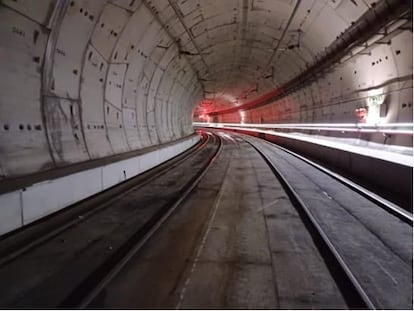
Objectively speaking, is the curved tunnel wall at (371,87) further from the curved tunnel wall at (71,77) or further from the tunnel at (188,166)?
the curved tunnel wall at (71,77)

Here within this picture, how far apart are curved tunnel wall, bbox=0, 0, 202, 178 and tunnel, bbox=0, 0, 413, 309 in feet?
0.12

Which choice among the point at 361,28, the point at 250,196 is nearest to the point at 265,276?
the point at 250,196

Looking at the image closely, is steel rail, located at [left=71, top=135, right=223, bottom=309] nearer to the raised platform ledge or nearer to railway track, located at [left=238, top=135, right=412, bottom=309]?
the raised platform ledge

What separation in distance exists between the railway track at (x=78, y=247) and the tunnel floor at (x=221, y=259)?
0.01m

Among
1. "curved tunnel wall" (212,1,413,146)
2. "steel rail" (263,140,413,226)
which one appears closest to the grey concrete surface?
"steel rail" (263,140,413,226)

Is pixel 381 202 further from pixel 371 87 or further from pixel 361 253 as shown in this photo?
pixel 371 87

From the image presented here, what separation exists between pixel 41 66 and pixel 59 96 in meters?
0.84

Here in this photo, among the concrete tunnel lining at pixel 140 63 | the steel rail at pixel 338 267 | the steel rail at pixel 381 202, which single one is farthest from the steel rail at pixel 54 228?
the steel rail at pixel 381 202

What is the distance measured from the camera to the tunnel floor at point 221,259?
135 inches

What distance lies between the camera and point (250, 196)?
315 inches

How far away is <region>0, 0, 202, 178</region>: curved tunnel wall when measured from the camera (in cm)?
573

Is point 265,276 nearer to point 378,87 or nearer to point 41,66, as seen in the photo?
point 41,66

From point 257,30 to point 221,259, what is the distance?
12768 mm

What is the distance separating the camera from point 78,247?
480cm
